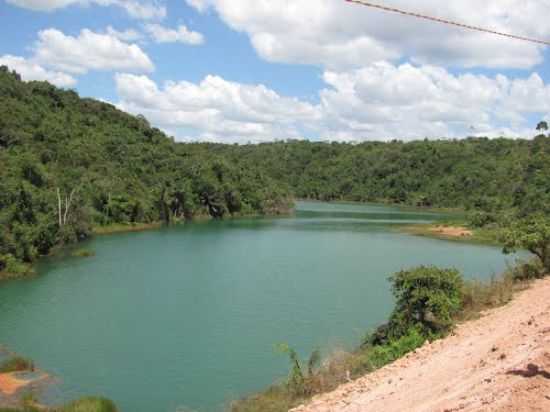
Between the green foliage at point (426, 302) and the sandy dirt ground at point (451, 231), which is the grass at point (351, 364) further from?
the sandy dirt ground at point (451, 231)

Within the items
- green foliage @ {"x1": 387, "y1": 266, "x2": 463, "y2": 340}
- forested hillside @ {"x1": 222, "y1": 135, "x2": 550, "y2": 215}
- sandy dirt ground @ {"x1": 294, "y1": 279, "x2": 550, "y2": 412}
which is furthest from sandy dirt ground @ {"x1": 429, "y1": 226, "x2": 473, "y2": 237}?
sandy dirt ground @ {"x1": 294, "y1": 279, "x2": 550, "y2": 412}

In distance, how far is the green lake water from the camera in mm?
17469

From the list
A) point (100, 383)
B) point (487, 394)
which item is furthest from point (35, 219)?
point (487, 394)

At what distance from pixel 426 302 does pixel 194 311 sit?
12.7m

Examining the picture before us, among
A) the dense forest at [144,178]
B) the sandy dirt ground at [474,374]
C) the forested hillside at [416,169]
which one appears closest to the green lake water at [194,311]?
the dense forest at [144,178]

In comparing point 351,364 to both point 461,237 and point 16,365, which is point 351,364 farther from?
point 461,237

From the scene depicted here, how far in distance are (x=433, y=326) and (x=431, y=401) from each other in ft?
23.5

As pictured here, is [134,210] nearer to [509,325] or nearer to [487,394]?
[509,325]

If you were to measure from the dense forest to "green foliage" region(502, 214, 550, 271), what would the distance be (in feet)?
89.0

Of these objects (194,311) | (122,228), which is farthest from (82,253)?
(122,228)

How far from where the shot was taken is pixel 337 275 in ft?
112

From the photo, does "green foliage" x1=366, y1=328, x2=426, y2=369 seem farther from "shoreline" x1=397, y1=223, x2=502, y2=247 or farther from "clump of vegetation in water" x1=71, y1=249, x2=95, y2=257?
"shoreline" x1=397, y1=223, x2=502, y2=247

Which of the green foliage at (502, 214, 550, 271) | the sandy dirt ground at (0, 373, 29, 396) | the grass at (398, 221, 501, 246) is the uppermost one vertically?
the green foliage at (502, 214, 550, 271)

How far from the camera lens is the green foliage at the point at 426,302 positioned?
15297 millimetres
